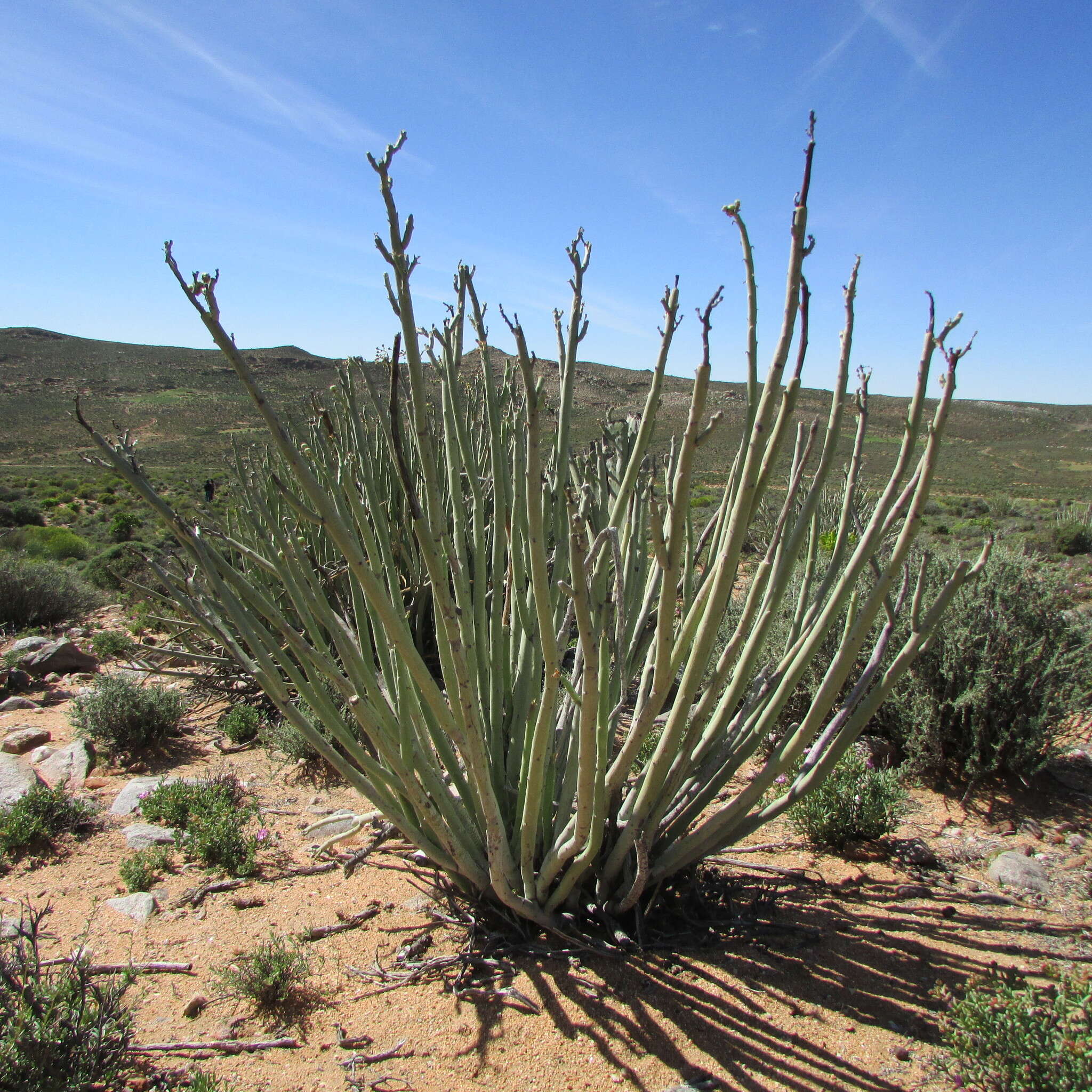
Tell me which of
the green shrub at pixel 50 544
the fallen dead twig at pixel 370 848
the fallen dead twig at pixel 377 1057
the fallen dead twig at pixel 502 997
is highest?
the fallen dead twig at pixel 370 848

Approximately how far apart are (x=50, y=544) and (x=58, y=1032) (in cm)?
1504

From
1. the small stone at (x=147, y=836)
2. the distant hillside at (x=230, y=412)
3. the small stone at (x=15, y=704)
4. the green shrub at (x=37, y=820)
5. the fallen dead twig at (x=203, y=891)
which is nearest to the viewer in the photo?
the fallen dead twig at (x=203, y=891)

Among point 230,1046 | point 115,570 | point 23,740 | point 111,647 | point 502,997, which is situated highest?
point 502,997

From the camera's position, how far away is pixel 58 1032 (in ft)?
6.25

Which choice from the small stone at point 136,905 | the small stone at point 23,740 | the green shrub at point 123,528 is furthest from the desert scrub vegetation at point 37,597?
the green shrub at point 123,528

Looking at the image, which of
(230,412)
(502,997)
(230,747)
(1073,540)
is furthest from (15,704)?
(230,412)

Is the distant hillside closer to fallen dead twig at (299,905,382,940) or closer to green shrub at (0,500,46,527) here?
green shrub at (0,500,46,527)

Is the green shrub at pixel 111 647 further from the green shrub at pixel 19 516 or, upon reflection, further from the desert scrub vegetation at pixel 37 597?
the green shrub at pixel 19 516

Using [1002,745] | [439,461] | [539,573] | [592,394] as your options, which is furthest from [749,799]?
[592,394]

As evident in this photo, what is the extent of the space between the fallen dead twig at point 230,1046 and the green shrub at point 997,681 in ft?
10.9

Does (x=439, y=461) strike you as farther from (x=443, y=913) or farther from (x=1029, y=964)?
(x=1029, y=964)

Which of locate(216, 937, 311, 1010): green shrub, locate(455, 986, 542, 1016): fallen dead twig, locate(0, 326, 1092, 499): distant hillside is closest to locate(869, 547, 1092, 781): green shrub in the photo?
locate(455, 986, 542, 1016): fallen dead twig

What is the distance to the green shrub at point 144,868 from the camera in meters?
3.14

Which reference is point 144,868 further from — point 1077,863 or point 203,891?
point 1077,863
